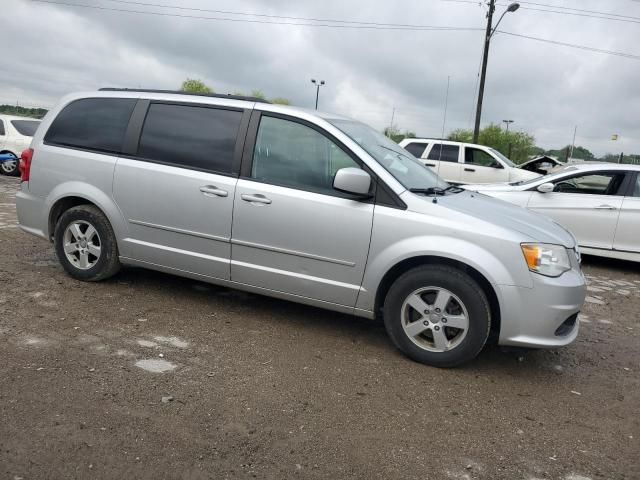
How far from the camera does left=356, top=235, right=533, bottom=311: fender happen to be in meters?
3.71

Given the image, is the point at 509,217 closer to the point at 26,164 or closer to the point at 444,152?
the point at 26,164

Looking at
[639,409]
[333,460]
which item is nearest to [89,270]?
[333,460]

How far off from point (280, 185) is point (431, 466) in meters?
2.34

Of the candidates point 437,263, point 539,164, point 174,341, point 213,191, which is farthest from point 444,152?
point 174,341

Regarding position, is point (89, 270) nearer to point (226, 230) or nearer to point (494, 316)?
point (226, 230)

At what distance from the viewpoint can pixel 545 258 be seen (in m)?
3.76

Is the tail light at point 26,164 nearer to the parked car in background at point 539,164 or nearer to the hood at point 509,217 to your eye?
the hood at point 509,217

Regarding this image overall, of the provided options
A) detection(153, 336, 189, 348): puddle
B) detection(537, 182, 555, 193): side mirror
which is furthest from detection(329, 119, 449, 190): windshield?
detection(537, 182, 555, 193): side mirror

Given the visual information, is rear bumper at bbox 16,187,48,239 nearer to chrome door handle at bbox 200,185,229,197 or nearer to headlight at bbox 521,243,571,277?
chrome door handle at bbox 200,185,229,197

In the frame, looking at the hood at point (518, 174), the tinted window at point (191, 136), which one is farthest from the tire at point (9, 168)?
the hood at point (518, 174)

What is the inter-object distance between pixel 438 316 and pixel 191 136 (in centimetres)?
251

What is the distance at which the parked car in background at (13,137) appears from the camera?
44.4ft

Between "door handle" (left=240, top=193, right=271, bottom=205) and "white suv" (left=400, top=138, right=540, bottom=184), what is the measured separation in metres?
10.8

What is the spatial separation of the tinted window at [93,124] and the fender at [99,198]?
37 centimetres
